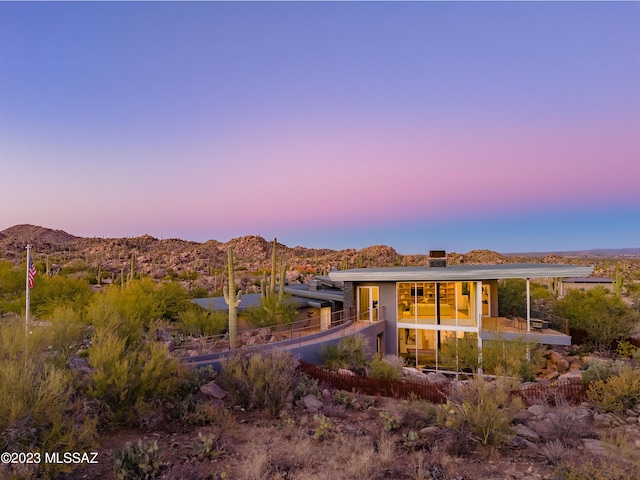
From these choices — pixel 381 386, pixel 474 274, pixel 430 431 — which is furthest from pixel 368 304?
pixel 430 431

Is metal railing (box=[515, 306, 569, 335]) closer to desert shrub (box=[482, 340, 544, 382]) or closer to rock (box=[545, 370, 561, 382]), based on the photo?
rock (box=[545, 370, 561, 382])

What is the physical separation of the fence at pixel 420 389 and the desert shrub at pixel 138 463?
6.96 meters

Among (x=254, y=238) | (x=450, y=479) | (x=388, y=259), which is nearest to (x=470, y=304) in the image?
(x=450, y=479)

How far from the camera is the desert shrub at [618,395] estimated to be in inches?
446

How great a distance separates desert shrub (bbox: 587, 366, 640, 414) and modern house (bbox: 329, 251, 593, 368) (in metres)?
6.89

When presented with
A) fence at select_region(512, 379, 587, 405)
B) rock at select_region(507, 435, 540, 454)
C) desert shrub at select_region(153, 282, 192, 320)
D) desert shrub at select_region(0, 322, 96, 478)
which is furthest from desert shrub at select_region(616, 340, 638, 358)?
desert shrub at select_region(153, 282, 192, 320)

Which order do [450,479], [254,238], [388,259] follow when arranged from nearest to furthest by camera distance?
1. [450,479]
2. [388,259]
3. [254,238]

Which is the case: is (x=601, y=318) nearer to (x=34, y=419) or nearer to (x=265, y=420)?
(x=265, y=420)

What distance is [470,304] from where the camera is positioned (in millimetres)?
21094

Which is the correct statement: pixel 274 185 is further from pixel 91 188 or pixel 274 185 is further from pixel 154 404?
pixel 154 404

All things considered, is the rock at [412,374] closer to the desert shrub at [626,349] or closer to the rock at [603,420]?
the rock at [603,420]

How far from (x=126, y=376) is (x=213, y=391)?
9.12ft

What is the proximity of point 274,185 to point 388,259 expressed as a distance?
4795 centimetres

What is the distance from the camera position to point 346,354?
17281mm
